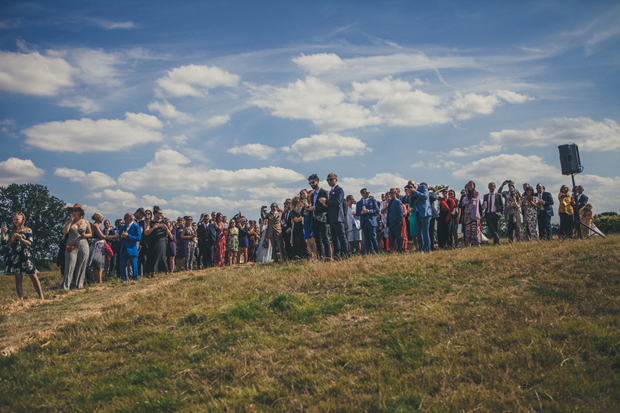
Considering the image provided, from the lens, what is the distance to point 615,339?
169 inches

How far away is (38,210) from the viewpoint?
154 feet

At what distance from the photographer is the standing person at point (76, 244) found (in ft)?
33.8

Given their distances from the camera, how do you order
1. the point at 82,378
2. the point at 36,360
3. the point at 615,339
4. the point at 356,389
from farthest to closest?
the point at 36,360 → the point at 82,378 → the point at 615,339 → the point at 356,389

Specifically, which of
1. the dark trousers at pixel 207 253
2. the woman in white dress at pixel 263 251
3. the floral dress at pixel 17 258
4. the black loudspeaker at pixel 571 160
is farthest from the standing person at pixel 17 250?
the black loudspeaker at pixel 571 160

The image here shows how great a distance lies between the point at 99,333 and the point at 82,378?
115cm

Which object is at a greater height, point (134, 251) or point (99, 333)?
point (134, 251)

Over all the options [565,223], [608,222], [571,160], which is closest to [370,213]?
[571,160]

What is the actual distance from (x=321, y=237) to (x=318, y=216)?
0.67 meters

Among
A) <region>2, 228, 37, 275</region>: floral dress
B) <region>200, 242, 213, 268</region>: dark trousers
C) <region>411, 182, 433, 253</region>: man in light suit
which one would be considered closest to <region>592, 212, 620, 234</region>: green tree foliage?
<region>411, 182, 433, 253</region>: man in light suit

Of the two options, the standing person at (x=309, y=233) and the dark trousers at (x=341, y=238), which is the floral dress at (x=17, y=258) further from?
the dark trousers at (x=341, y=238)

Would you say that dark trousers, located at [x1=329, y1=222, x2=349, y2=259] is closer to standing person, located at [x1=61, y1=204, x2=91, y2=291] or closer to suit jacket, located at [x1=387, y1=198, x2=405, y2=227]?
suit jacket, located at [x1=387, y1=198, x2=405, y2=227]

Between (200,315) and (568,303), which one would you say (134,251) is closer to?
(200,315)

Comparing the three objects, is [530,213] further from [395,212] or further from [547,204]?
[395,212]

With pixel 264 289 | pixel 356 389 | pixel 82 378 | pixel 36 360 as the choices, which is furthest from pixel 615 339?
pixel 36 360
